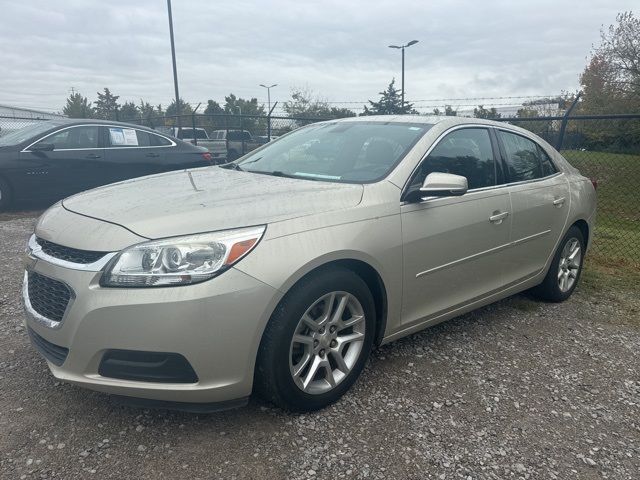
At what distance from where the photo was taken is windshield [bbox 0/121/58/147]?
7.98m

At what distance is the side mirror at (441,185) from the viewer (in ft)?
10.1

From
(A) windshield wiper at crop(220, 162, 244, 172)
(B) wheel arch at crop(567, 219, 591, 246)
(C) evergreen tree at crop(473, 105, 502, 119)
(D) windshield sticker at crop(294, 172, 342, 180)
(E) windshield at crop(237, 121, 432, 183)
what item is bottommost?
(B) wheel arch at crop(567, 219, 591, 246)

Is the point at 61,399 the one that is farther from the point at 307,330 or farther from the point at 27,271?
the point at 307,330

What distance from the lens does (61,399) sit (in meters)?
2.85

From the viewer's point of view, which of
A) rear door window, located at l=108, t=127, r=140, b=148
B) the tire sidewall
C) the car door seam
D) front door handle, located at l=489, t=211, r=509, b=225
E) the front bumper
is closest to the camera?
the front bumper

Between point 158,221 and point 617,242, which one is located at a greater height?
point 158,221

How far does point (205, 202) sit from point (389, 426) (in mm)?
1502

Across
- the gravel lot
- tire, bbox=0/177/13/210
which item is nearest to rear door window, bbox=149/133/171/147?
tire, bbox=0/177/13/210

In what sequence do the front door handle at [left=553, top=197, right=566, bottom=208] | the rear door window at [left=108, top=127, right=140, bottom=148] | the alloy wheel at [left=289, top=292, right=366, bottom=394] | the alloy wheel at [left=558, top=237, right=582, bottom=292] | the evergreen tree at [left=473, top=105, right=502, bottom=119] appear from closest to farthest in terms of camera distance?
the alloy wheel at [left=289, top=292, right=366, bottom=394] < the front door handle at [left=553, top=197, right=566, bottom=208] < the alloy wheel at [left=558, top=237, right=582, bottom=292] < the rear door window at [left=108, top=127, right=140, bottom=148] < the evergreen tree at [left=473, top=105, right=502, bottom=119]

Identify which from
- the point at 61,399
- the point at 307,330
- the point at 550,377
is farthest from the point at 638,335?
the point at 61,399

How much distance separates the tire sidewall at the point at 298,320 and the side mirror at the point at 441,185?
70 cm

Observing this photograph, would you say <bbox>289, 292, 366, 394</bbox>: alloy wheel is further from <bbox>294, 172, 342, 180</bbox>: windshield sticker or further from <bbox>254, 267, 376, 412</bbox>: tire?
<bbox>294, 172, 342, 180</bbox>: windshield sticker

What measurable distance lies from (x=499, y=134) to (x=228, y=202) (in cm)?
240

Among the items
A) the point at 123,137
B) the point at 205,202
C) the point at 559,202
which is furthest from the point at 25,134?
the point at 559,202
